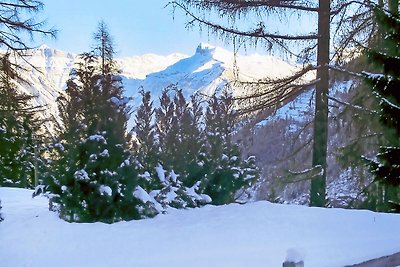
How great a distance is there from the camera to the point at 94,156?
5.48 metres

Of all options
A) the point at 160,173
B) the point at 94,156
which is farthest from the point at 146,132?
the point at 94,156

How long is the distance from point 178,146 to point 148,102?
0.79 meters

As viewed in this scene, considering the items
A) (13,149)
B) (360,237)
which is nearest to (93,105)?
(360,237)

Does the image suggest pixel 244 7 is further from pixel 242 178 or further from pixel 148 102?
pixel 242 178

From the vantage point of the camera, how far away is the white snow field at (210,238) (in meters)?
3.52

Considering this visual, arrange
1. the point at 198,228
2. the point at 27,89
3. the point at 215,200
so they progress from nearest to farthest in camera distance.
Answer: the point at 198,228 → the point at 215,200 → the point at 27,89

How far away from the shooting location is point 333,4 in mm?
7168

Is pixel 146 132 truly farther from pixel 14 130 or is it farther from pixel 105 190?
pixel 14 130

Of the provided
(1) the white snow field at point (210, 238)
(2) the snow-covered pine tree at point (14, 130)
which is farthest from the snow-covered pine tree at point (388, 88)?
(2) the snow-covered pine tree at point (14, 130)

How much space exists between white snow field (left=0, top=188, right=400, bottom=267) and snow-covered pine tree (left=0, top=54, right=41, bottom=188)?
10.8 feet

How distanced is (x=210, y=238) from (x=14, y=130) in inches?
305

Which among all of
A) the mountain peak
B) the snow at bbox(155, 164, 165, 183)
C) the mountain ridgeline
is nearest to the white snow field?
the snow at bbox(155, 164, 165, 183)

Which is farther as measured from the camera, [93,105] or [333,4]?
[333,4]

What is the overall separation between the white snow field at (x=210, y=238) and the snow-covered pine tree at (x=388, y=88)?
39.6 inches
